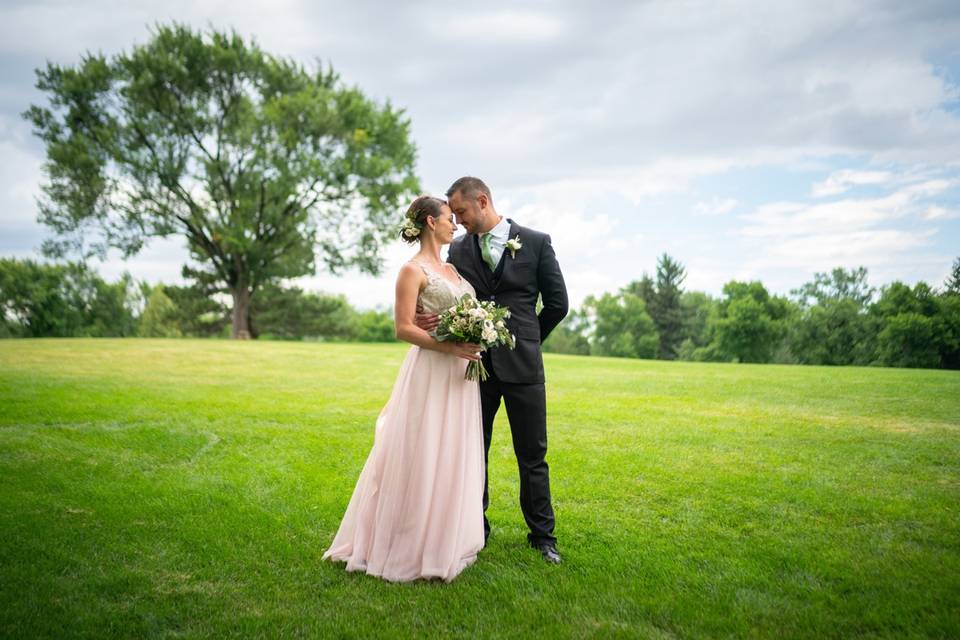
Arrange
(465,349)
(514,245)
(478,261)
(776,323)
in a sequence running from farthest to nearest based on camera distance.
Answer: (776,323) → (478,261) → (514,245) → (465,349)

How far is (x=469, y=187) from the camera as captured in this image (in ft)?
15.0

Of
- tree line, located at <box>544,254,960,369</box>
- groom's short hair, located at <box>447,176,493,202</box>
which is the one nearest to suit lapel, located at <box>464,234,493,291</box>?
groom's short hair, located at <box>447,176,493,202</box>

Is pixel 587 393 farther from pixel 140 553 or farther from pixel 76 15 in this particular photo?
pixel 76 15

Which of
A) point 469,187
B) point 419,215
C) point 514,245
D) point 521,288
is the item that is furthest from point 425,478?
point 469,187

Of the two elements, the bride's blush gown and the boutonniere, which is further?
the boutonniere

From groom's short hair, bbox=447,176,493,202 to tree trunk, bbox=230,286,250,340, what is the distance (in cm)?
3356

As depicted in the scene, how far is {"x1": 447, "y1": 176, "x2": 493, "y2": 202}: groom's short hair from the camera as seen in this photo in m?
Answer: 4.55

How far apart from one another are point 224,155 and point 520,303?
34985mm

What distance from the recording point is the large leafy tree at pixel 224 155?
31.8m

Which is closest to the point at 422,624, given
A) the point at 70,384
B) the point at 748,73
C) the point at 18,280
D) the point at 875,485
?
the point at 875,485

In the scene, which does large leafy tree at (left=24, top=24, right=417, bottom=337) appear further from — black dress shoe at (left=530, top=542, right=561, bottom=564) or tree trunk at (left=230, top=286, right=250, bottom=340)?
black dress shoe at (left=530, top=542, right=561, bottom=564)

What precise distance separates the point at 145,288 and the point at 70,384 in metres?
62.2

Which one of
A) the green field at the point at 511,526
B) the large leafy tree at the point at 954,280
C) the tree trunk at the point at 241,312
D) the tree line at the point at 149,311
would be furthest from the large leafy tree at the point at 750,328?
the green field at the point at 511,526

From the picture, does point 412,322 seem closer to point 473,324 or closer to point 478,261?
point 473,324
